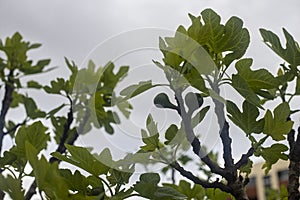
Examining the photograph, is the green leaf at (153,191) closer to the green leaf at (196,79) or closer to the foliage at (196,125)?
the foliage at (196,125)

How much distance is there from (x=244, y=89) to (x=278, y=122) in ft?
0.23

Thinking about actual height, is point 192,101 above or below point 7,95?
below

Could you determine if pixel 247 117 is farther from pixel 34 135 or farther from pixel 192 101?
pixel 34 135

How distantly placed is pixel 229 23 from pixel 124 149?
256 millimetres

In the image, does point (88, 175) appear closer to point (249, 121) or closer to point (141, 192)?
point (141, 192)

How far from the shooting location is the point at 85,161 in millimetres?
531

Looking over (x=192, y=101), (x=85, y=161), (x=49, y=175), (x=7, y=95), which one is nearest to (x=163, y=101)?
(x=192, y=101)

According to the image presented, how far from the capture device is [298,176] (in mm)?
644

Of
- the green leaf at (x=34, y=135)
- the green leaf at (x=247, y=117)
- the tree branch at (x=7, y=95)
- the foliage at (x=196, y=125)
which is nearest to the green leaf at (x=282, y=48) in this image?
the foliage at (x=196, y=125)

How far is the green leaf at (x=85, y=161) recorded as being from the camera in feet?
1.73

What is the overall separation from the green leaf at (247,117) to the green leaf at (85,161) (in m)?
0.19

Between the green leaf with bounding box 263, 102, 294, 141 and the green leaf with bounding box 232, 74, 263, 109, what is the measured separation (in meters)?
0.04

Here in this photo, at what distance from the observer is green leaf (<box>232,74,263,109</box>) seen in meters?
0.57

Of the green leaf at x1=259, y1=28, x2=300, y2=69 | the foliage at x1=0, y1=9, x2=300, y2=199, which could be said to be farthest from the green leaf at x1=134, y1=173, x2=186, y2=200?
the green leaf at x1=259, y1=28, x2=300, y2=69
